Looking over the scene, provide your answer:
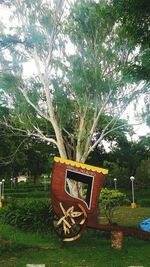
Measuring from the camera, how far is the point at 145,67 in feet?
42.3

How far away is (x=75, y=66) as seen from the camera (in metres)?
22.9

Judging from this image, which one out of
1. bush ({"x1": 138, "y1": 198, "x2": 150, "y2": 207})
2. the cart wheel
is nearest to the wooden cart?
the cart wheel

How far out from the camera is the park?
10.1m

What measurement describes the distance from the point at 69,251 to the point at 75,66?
1449cm

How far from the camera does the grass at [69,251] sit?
876 centimetres

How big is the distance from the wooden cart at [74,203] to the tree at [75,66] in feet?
37.2

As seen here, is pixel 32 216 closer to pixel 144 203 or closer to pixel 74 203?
pixel 74 203

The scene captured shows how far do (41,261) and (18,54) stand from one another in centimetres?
1578

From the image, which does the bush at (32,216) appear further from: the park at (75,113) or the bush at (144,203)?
the bush at (144,203)

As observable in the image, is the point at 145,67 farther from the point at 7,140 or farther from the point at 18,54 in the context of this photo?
the point at 7,140

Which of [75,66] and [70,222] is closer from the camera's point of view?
[70,222]

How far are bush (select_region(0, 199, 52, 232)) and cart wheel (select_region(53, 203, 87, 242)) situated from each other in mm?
2345

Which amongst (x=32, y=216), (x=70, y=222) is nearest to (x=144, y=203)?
(x=32, y=216)

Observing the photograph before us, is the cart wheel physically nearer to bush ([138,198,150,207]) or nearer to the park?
the park
